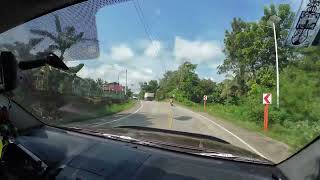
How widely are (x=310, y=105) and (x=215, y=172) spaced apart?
0.59 meters

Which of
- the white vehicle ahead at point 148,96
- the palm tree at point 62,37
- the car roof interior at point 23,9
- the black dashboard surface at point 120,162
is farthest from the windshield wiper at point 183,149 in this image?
the car roof interior at point 23,9

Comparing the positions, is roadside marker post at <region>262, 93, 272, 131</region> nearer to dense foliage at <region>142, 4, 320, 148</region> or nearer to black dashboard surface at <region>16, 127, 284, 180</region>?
dense foliage at <region>142, 4, 320, 148</region>

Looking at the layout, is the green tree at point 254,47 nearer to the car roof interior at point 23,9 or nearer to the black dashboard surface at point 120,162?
the black dashboard surface at point 120,162

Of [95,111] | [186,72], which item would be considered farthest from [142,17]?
[95,111]

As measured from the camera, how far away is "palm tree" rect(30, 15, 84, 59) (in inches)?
104

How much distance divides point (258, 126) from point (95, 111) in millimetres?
1202

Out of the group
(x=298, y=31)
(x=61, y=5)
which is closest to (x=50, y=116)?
(x=61, y=5)

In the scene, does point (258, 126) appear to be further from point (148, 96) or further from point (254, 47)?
point (148, 96)

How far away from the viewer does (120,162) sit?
246 centimetres

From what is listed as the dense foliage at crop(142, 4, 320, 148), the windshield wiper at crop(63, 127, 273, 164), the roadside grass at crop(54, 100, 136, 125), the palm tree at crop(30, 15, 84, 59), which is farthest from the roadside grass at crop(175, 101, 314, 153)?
the palm tree at crop(30, 15, 84, 59)

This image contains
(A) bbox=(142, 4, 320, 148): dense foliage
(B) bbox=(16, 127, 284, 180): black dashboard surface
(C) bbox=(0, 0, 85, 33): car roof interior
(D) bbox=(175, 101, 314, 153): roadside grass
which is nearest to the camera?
(A) bbox=(142, 4, 320, 148): dense foliage

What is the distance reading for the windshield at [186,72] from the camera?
5.96ft

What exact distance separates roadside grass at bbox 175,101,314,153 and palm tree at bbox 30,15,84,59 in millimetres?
732

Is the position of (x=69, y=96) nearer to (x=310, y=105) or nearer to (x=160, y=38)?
(x=160, y=38)
